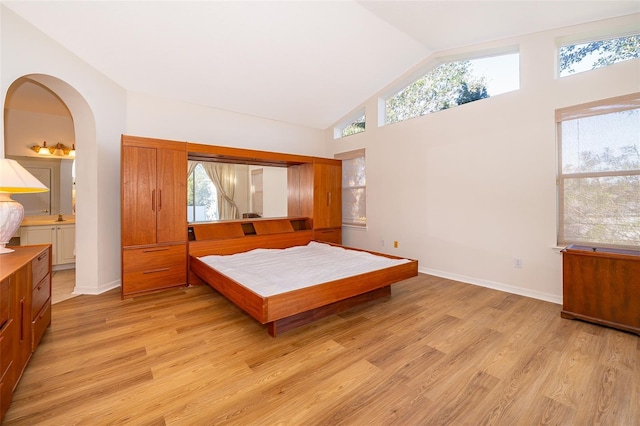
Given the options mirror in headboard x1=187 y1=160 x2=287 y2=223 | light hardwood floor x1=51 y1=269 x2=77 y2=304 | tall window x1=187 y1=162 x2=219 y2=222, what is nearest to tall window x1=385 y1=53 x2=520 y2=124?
mirror in headboard x1=187 y1=160 x2=287 y2=223

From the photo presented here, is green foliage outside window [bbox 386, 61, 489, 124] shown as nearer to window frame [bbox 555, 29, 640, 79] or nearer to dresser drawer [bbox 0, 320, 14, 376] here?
window frame [bbox 555, 29, 640, 79]

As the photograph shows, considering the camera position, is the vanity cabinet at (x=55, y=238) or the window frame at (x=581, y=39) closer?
the window frame at (x=581, y=39)

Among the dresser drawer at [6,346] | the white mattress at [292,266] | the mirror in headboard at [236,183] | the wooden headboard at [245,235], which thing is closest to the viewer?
the dresser drawer at [6,346]

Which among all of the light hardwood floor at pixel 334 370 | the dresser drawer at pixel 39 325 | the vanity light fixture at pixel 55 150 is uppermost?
the vanity light fixture at pixel 55 150

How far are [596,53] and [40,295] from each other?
18.6 feet

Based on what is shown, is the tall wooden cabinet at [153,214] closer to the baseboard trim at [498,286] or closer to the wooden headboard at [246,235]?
the wooden headboard at [246,235]

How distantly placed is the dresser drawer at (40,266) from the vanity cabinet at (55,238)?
8.20 feet

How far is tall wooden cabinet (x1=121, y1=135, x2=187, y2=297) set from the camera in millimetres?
3213

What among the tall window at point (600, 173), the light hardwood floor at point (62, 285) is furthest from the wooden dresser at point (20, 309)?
the tall window at point (600, 173)

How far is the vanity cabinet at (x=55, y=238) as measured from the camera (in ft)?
13.2

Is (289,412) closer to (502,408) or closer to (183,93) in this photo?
(502,408)

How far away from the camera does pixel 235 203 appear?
462 centimetres

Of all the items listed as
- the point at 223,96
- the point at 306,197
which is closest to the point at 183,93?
the point at 223,96

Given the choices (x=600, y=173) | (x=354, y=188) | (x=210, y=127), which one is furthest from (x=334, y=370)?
(x=210, y=127)
